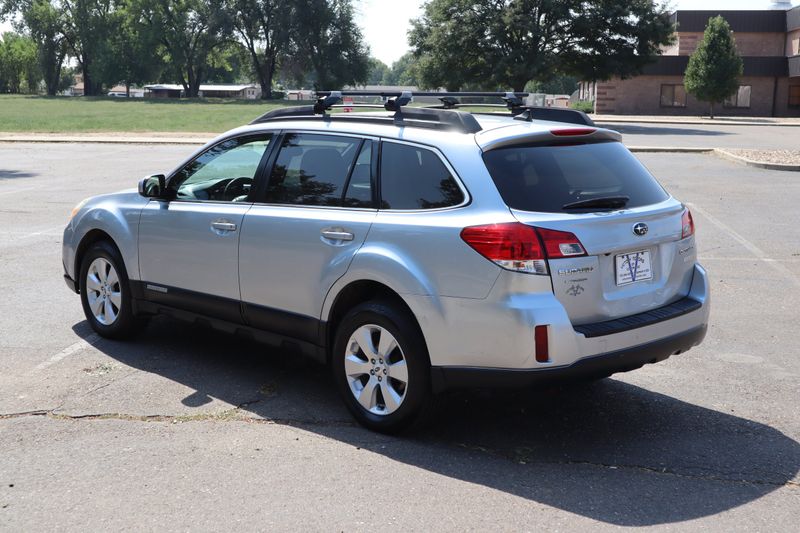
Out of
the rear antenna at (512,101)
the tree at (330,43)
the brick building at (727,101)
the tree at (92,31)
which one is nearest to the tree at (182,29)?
the tree at (92,31)

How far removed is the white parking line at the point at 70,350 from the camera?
6.34 meters

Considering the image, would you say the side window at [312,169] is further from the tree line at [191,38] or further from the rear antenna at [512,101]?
the tree line at [191,38]

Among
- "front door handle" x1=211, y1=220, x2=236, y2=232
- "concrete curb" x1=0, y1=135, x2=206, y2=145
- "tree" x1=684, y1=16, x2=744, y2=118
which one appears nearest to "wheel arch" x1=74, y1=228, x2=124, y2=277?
"front door handle" x1=211, y1=220, x2=236, y2=232

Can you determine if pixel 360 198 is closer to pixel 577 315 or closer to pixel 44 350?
pixel 577 315

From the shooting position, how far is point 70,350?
22.0 feet

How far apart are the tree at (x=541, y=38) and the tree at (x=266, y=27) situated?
40361mm

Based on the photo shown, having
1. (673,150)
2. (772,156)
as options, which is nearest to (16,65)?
(673,150)

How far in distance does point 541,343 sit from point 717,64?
5624cm

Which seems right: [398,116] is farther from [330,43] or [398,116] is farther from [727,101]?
[330,43]

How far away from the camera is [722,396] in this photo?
571 centimetres

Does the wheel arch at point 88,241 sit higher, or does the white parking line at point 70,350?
the wheel arch at point 88,241

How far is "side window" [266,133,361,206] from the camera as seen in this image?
5.38 m

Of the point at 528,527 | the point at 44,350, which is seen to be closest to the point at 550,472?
the point at 528,527

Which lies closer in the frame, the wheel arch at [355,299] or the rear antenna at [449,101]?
the wheel arch at [355,299]
